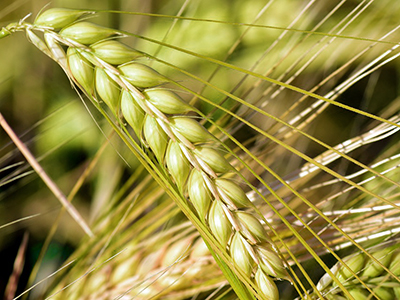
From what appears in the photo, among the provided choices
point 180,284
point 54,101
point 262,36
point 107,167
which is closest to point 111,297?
point 180,284

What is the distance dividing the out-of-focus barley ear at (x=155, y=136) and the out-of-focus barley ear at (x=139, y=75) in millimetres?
30

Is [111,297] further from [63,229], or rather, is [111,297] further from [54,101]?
[54,101]

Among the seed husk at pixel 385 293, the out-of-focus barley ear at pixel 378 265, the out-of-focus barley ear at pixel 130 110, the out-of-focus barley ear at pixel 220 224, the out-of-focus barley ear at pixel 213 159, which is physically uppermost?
the out-of-focus barley ear at pixel 130 110

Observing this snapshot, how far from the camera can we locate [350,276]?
44 centimetres

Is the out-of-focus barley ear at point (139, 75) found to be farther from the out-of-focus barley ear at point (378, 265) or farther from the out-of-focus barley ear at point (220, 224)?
the out-of-focus barley ear at point (378, 265)

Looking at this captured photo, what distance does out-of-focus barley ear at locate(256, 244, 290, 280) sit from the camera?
0.37 metres

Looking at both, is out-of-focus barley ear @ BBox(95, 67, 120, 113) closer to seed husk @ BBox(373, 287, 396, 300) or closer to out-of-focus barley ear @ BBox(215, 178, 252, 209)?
out-of-focus barley ear @ BBox(215, 178, 252, 209)

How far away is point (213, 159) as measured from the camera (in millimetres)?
357

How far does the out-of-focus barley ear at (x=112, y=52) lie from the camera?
1.15 ft

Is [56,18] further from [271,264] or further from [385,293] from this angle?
[385,293]

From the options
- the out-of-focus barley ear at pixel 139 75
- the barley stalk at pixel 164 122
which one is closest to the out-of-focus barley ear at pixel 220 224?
the barley stalk at pixel 164 122

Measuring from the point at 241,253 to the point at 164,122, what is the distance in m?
0.13

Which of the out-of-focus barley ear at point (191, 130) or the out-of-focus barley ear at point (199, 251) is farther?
the out-of-focus barley ear at point (199, 251)

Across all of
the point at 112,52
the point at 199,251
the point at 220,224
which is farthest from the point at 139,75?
the point at 199,251
